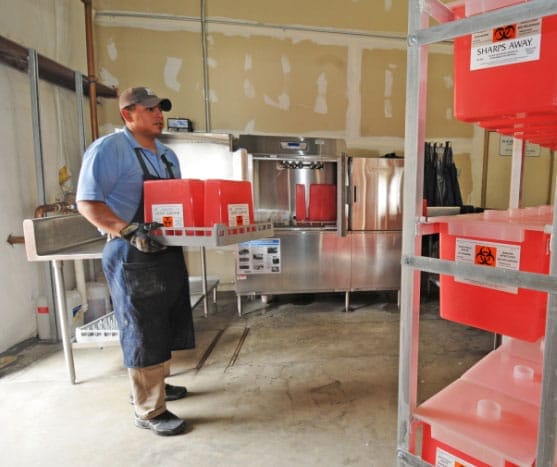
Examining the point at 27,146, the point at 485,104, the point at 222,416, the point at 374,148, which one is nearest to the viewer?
the point at 485,104

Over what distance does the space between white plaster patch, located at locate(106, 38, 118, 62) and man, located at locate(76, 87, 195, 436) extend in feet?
6.86

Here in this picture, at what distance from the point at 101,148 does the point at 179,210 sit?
456mm

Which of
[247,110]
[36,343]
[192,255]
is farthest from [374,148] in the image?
[36,343]

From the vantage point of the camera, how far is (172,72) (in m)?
3.19

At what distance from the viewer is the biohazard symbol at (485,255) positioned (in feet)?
2.48

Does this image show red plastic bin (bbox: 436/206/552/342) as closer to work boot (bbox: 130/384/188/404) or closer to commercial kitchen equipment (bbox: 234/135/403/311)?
work boot (bbox: 130/384/188/404)

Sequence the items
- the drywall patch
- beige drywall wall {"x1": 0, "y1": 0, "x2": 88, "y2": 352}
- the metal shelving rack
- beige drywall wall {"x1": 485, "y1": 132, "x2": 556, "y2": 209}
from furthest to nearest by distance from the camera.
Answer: beige drywall wall {"x1": 485, "y1": 132, "x2": 556, "y2": 209} → the drywall patch → beige drywall wall {"x1": 0, "y1": 0, "x2": 88, "y2": 352} → the metal shelving rack

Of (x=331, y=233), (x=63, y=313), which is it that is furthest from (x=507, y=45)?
(x=331, y=233)

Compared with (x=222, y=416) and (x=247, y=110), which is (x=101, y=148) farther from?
(x=247, y=110)

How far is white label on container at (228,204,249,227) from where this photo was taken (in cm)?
134

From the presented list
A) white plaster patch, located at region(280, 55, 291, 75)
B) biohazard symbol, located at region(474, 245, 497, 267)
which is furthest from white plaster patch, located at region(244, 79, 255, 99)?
biohazard symbol, located at region(474, 245, 497, 267)

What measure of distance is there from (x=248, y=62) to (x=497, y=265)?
317cm

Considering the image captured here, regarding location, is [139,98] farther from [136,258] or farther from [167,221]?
[136,258]

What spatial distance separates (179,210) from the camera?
1.29m
